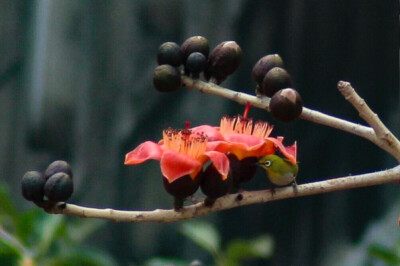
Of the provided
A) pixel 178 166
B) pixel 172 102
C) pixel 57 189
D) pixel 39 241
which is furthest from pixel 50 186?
pixel 172 102

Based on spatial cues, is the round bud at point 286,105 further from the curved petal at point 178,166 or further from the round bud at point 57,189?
the round bud at point 57,189

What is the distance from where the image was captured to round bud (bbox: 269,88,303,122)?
667 millimetres

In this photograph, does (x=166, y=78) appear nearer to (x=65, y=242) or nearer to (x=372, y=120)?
(x=372, y=120)

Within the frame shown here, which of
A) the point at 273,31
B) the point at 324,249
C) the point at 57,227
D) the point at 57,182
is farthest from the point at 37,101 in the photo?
the point at 57,182

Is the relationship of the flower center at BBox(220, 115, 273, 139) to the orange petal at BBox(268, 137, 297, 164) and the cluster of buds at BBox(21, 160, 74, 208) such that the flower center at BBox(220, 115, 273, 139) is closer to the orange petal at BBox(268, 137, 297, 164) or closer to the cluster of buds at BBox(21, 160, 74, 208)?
the orange petal at BBox(268, 137, 297, 164)

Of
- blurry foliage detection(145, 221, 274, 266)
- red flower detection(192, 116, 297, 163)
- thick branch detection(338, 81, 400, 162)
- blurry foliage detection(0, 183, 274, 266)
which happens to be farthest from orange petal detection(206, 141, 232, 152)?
blurry foliage detection(145, 221, 274, 266)

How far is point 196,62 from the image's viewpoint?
74 centimetres

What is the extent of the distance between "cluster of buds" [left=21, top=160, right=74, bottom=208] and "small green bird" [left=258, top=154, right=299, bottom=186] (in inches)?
7.1

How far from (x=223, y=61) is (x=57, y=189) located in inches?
8.0

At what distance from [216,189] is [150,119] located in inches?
52.5

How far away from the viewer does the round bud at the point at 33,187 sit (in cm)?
68

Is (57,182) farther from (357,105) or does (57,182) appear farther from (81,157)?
(81,157)

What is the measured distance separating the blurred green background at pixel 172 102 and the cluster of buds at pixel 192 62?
46.9 inches

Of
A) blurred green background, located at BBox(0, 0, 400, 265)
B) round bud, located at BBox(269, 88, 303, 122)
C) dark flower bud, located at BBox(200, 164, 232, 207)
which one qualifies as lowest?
blurred green background, located at BBox(0, 0, 400, 265)
